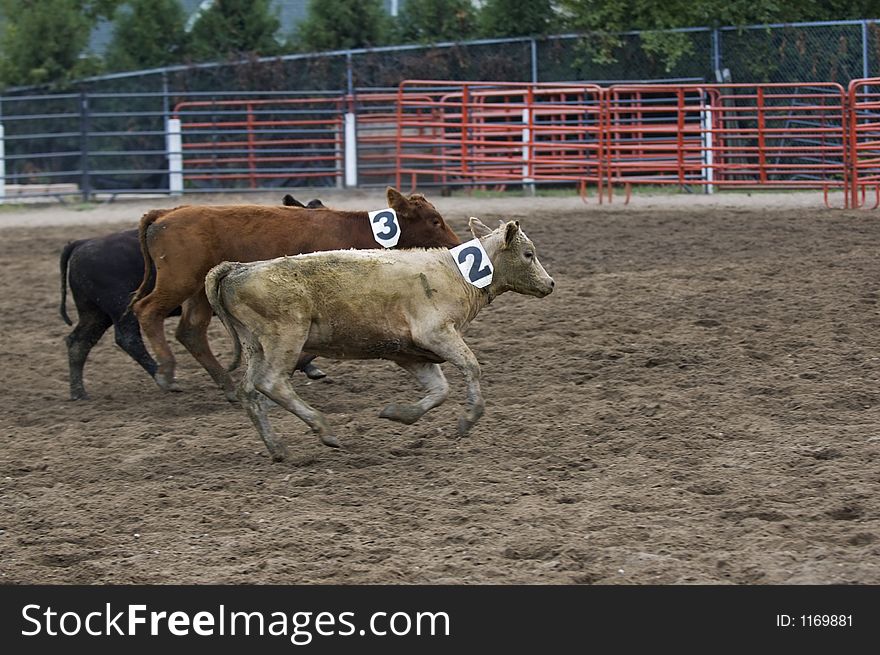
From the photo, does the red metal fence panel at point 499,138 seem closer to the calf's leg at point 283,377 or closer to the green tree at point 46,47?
the green tree at point 46,47

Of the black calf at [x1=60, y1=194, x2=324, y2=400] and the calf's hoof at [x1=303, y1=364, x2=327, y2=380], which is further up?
the black calf at [x1=60, y1=194, x2=324, y2=400]

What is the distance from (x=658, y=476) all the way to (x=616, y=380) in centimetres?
215

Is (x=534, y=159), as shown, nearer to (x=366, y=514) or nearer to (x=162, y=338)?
(x=162, y=338)

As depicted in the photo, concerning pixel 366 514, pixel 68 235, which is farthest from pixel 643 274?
pixel 68 235

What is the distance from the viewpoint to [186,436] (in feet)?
24.5

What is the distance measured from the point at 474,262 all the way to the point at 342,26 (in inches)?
651

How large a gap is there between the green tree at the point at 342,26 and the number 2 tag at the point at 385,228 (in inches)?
577

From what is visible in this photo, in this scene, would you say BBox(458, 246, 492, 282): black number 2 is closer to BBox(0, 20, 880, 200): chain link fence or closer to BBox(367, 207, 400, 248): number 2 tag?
BBox(367, 207, 400, 248): number 2 tag

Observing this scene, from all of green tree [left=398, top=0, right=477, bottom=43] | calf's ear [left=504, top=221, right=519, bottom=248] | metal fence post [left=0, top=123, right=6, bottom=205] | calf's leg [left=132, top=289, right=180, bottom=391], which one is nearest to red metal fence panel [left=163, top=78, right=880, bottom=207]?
green tree [left=398, top=0, right=477, bottom=43]

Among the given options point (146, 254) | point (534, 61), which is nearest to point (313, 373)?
point (146, 254)

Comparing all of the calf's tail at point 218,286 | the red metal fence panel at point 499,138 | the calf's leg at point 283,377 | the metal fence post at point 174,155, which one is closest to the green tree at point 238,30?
the metal fence post at point 174,155

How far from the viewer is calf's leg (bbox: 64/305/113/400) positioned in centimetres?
877

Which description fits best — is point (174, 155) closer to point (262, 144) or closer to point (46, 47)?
point (262, 144)

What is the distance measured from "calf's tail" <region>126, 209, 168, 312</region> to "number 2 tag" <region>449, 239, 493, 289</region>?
2.37 metres
